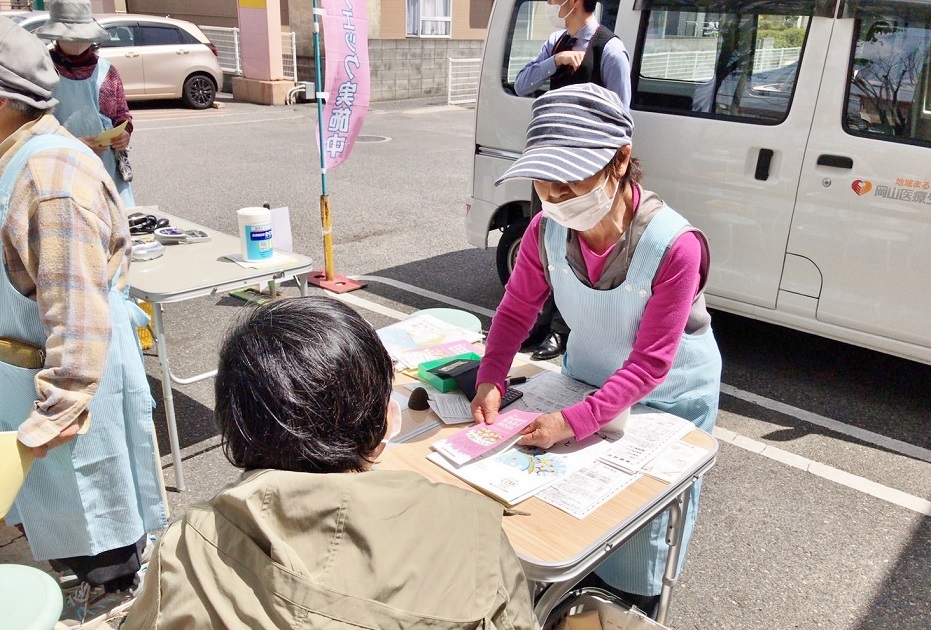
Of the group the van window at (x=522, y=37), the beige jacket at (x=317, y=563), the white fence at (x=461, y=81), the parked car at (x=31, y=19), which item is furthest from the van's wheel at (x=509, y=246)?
the white fence at (x=461, y=81)

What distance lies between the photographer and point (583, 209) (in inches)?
74.5

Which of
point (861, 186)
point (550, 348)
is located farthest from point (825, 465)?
point (550, 348)

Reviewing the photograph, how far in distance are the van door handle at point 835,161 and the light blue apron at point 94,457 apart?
3069 millimetres

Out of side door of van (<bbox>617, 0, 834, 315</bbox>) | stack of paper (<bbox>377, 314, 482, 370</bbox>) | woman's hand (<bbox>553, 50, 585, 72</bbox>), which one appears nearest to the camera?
stack of paper (<bbox>377, 314, 482, 370</bbox>)

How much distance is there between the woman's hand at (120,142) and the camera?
4.16 metres

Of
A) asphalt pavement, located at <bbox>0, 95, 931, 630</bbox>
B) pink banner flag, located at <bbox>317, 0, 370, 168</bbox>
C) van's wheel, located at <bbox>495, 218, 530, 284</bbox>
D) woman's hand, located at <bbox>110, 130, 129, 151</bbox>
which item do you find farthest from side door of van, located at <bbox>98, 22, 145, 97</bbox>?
van's wheel, located at <bbox>495, 218, 530, 284</bbox>

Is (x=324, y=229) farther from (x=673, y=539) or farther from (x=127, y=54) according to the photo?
(x=127, y=54)

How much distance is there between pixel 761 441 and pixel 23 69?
3.28 metres

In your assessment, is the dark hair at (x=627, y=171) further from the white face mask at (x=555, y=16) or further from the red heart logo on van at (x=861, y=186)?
the white face mask at (x=555, y=16)

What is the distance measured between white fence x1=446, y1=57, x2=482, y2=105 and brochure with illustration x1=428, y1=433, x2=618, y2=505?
617 inches

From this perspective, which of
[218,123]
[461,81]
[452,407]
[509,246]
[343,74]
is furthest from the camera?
[461,81]

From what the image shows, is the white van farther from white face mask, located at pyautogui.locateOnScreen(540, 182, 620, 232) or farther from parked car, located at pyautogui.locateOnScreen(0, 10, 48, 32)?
parked car, located at pyautogui.locateOnScreen(0, 10, 48, 32)

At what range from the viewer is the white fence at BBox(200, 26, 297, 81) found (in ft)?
51.9

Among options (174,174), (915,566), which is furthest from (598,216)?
(174,174)
